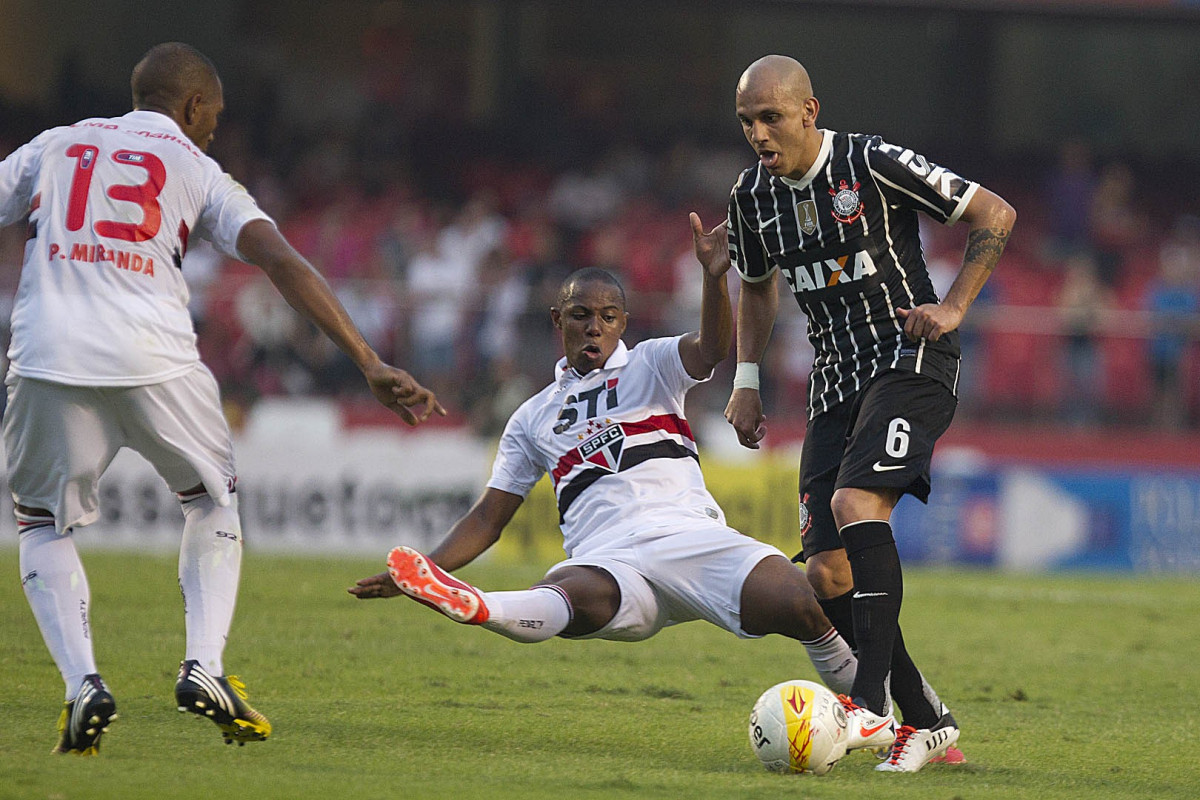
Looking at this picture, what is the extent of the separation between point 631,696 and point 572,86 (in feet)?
51.2

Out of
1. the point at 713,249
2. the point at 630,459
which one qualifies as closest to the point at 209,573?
the point at 630,459

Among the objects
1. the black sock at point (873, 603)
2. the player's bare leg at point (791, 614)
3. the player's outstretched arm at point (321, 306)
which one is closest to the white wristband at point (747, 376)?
the player's bare leg at point (791, 614)

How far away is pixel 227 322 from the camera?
14.2 metres

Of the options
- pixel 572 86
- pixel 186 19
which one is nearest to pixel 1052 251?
pixel 572 86

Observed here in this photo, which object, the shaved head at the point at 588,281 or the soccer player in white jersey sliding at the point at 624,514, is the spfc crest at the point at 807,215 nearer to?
the soccer player in white jersey sliding at the point at 624,514

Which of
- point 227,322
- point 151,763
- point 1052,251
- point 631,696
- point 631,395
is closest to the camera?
point 151,763

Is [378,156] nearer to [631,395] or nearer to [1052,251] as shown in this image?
[1052,251]

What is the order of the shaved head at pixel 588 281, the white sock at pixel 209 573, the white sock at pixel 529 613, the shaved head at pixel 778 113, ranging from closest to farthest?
the white sock at pixel 209 573, the white sock at pixel 529 613, the shaved head at pixel 778 113, the shaved head at pixel 588 281

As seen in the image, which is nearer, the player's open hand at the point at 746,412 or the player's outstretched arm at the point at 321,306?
the player's outstretched arm at the point at 321,306

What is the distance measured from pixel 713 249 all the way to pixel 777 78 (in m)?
0.76

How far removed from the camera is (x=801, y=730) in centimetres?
498

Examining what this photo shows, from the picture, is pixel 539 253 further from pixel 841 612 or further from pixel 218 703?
pixel 218 703

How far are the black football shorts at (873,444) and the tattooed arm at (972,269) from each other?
22 cm

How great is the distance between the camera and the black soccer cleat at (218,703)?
4668 mm
